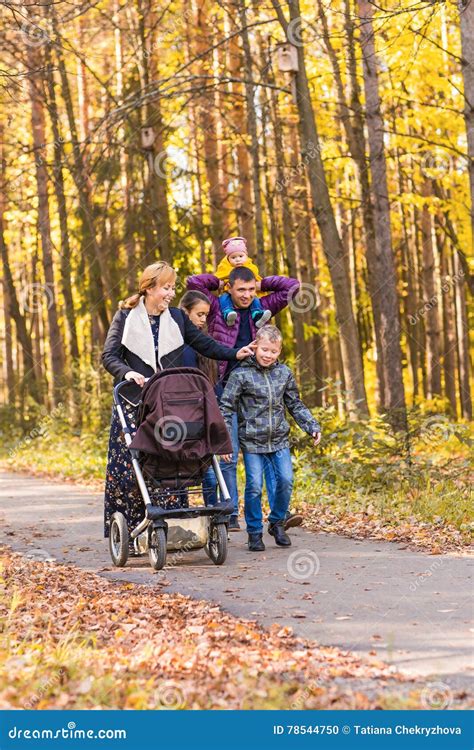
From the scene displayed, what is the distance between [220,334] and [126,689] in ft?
15.8

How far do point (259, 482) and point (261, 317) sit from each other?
58.6 inches

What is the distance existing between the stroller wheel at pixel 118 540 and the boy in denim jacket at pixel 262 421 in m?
1.08

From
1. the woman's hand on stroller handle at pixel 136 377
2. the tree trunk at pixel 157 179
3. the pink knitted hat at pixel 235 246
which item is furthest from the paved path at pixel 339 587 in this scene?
the tree trunk at pixel 157 179

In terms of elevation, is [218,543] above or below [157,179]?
below

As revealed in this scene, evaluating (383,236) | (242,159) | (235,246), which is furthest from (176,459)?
(242,159)

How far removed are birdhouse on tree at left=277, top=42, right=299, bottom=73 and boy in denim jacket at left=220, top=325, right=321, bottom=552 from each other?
20.5ft

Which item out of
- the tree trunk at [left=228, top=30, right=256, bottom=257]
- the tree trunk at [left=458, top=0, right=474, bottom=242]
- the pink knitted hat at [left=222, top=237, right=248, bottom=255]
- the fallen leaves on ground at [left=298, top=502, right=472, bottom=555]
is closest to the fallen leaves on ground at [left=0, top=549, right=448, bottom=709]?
the fallen leaves on ground at [left=298, top=502, right=472, bottom=555]

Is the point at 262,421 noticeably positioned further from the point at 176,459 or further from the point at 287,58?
the point at 287,58

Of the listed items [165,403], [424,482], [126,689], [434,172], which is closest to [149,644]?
[126,689]

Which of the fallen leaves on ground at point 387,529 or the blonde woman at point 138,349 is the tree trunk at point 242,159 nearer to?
the fallen leaves on ground at point 387,529

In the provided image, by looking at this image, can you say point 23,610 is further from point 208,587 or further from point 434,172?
point 434,172

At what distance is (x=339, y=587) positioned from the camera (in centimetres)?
678

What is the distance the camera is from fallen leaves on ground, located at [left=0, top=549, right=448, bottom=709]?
4.52 meters

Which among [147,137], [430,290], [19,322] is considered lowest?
[430,290]
